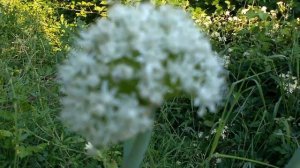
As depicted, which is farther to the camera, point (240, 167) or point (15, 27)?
point (15, 27)

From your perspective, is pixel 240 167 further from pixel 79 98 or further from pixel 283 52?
pixel 79 98

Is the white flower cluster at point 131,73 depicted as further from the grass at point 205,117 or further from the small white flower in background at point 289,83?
the small white flower in background at point 289,83

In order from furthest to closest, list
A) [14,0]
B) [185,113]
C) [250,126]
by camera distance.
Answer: [14,0]
[185,113]
[250,126]

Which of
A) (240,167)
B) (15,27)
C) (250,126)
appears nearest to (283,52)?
(250,126)

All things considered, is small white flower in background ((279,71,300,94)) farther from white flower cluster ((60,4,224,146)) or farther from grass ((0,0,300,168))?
white flower cluster ((60,4,224,146))

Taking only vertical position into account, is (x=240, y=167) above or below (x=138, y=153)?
below

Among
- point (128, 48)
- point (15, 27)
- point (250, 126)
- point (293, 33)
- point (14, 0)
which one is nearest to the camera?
point (128, 48)

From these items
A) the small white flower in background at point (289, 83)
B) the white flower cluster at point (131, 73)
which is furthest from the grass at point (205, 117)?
the white flower cluster at point (131, 73)
